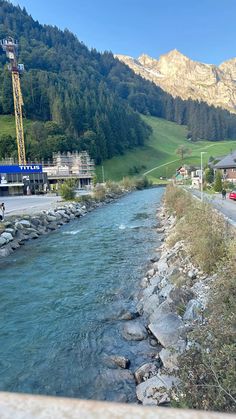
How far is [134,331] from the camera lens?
35.6ft

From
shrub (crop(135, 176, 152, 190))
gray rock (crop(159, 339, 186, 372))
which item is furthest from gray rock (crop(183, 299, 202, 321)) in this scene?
shrub (crop(135, 176, 152, 190))

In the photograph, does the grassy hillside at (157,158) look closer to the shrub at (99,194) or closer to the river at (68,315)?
the shrub at (99,194)

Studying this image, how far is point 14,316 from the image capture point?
40.9 feet

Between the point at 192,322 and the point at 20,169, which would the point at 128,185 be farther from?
the point at 192,322

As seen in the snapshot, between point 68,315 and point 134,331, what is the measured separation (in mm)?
3047

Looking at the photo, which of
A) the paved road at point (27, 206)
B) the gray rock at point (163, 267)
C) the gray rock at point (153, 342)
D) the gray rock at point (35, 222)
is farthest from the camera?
the paved road at point (27, 206)

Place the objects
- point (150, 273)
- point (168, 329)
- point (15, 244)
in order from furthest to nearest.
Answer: point (15, 244) → point (150, 273) → point (168, 329)

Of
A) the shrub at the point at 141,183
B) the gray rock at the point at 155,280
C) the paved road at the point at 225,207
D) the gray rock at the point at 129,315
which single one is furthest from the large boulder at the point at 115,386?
the shrub at the point at 141,183

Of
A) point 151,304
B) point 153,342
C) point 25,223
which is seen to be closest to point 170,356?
point 153,342

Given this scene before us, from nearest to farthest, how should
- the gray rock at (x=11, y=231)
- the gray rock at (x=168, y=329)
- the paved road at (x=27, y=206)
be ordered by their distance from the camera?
the gray rock at (x=168, y=329), the gray rock at (x=11, y=231), the paved road at (x=27, y=206)

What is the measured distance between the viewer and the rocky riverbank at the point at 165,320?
7589 millimetres

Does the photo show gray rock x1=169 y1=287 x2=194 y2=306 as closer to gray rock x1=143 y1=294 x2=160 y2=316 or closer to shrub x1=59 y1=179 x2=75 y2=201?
gray rock x1=143 y1=294 x2=160 y2=316

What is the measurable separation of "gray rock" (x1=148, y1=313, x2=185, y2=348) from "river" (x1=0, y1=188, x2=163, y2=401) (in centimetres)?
57

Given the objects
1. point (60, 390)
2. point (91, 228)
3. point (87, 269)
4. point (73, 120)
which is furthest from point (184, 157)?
point (60, 390)
